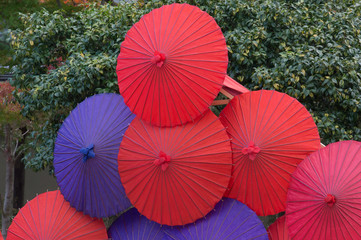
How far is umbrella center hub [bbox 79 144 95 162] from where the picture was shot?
4633 millimetres

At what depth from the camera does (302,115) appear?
14.8 feet

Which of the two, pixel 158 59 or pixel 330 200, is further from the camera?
pixel 158 59

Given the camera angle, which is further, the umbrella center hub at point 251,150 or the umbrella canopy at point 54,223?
the umbrella canopy at point 54,223

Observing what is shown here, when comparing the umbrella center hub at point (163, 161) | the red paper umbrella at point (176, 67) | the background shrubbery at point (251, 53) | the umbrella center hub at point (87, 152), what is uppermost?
the background shrubbery at point (251, 53)

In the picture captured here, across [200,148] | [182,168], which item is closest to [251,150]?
[200,148]

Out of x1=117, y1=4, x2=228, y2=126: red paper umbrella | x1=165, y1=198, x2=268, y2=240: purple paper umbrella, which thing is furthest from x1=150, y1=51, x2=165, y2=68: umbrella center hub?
x1=165, y1=198, x2=268, y2=240: purple paper umbrella

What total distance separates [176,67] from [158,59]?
20cm

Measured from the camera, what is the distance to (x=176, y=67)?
4.36 meters

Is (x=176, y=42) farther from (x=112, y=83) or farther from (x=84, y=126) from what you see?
(x=112, y=83)

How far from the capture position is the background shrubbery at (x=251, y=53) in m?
6.18

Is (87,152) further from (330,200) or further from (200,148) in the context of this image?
(330,200)

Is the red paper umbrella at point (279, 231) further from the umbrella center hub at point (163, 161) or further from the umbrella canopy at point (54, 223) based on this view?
the umbrella canopy at point (54, 223)

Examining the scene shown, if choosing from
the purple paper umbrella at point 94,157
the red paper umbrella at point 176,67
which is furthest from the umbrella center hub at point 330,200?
the purple paper umbrella at point 94,157

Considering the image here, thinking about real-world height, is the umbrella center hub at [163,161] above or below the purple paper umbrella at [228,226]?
above
